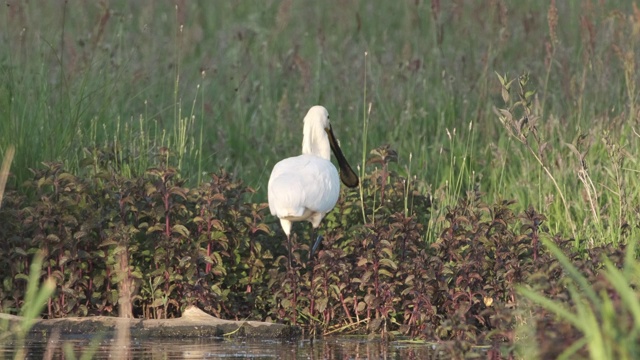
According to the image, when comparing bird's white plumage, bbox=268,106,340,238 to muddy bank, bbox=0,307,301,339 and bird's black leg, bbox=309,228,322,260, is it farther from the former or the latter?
muddy bank, bbox=0,307,301,339

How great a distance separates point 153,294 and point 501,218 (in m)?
1.93

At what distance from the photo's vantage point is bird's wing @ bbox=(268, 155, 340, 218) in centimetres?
753

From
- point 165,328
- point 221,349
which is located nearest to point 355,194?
point 165,328

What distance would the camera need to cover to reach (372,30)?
1352 centimetres

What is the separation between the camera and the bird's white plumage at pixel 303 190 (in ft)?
24.7

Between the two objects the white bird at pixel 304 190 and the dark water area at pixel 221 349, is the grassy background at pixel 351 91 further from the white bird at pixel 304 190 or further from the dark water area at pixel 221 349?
the dark water area at pixel 221 349

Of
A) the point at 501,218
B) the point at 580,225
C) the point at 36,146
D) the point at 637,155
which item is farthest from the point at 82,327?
the point at 637,155

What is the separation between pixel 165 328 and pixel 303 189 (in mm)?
1290

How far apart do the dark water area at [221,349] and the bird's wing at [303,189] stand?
3.17ft

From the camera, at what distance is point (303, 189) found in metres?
7.61

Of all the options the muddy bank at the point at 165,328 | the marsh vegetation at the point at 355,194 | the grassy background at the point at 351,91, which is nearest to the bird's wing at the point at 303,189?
the marsh vegetation at the point at 355,194

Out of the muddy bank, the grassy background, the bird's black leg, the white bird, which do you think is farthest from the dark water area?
the grassy background

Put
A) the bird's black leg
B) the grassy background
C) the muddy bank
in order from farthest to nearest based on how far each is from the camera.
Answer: the grassy background
the bird's black leg
the muddy bank

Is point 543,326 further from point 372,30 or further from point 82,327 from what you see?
point 372,30
